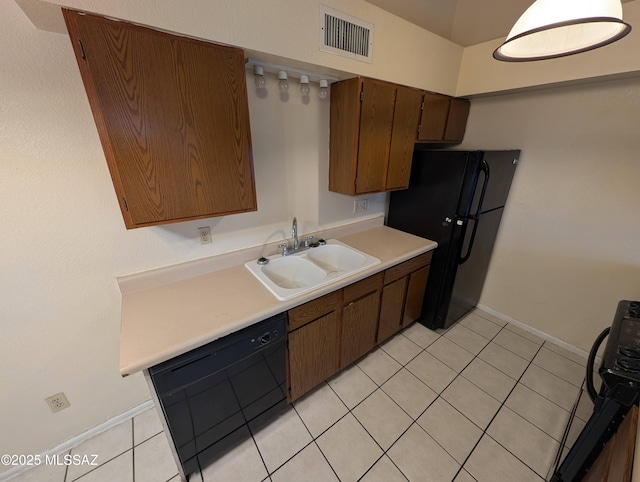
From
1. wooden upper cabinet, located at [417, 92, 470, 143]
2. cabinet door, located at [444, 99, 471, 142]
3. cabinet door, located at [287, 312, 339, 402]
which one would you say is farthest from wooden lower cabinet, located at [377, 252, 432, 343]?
cabinet door, located at [444, 99, 471, 142]

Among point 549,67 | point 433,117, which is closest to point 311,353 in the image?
point 433,117

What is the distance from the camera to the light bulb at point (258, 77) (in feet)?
4.19

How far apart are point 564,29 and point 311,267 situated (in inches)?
59.5

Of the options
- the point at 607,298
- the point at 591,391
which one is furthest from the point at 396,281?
the point at 607,298

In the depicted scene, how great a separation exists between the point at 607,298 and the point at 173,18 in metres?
3.16

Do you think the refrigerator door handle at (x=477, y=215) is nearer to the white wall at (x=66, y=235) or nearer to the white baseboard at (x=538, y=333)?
the white baseboard at (x=538, y=333)

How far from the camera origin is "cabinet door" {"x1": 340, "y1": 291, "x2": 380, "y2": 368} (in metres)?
1.62

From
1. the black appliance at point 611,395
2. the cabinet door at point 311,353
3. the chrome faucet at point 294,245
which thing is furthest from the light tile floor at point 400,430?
the chrome faucet at point 294,245

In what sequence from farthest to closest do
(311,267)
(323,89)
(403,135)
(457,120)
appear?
(457,120), (403,135), (311,267), (323,89)

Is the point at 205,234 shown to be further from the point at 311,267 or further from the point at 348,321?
the point at 348,321

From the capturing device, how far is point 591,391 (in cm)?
107

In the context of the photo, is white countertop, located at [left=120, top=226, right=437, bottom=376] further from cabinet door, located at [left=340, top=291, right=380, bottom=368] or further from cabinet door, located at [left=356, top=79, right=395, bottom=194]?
cabinet door, located at [left=356, top=79, right=395, bottom=194]

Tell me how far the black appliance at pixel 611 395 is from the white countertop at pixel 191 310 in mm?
1024

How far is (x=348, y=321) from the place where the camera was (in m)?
1.62
